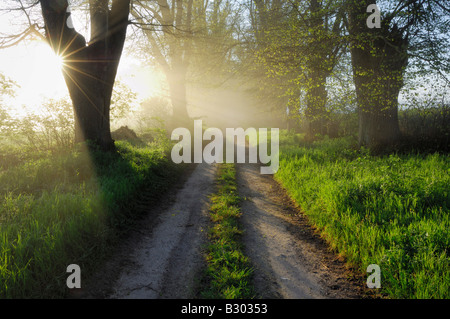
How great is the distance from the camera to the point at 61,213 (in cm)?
430

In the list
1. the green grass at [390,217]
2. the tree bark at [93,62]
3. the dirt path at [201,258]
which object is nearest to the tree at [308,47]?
the green grass at [390,217]

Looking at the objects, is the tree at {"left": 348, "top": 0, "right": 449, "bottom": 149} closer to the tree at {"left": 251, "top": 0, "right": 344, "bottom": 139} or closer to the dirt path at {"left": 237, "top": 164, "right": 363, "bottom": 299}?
the tree at {"left": 251, "top": 0, "right": 344, "bottom": 139}

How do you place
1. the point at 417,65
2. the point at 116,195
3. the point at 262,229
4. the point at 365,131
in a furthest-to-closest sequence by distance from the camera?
the point at 365,131, the point at 417,65, the point at 116,195, the point at 262,229

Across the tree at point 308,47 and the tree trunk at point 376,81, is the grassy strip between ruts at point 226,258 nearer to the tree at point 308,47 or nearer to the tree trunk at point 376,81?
the tree at point 308,47

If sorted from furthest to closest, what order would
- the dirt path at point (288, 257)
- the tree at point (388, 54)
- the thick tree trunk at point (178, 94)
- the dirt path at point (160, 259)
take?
the thick tree trunk at point (178, 94) → the tree at point (388, 54) → the dirt path at point (288, 257) → the dirt path at point (160, 259)

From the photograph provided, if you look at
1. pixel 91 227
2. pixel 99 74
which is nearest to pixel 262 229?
pixel 91 227

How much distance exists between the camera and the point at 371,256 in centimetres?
350

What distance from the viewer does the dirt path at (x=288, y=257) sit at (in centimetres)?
319

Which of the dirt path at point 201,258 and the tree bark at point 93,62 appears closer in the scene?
the dirt path at point 201,258

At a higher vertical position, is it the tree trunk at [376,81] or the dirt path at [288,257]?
the tree trunk at [376,81]

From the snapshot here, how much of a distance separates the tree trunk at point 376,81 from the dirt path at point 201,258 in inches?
212

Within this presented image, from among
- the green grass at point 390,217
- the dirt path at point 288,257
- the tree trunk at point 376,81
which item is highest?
the tree trunk at point 376,81
